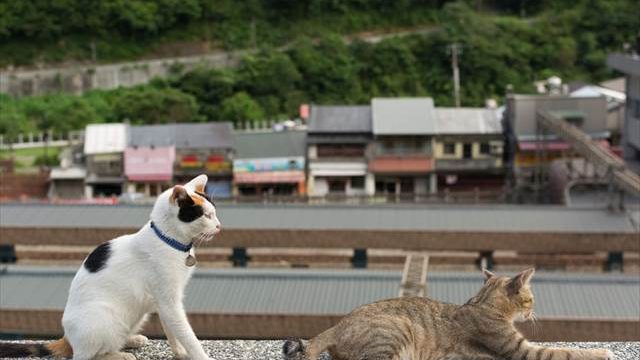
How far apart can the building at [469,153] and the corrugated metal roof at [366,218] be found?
421 inches

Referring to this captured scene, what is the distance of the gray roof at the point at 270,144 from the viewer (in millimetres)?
25828

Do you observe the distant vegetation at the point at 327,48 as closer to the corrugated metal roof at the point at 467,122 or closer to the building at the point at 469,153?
the corrugated metal roof at the point at 467,122

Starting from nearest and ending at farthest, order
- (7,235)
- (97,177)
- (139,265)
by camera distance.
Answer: (139,265)
(7,235)
(97,177)

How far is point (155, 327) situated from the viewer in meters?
9.94

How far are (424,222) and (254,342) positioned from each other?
979 centimetres

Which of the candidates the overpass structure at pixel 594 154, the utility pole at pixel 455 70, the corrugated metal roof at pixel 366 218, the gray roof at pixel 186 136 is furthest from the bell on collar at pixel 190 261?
the utility pole at pixel 455 70

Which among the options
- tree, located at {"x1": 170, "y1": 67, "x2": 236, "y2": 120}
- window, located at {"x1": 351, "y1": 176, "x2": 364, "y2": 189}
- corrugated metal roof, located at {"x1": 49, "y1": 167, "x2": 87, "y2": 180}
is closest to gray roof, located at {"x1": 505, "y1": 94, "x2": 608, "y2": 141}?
window, located at {"x1": 351, "y1": 176, "x2": 364, "y2": 189}

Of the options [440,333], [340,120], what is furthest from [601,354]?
[340,120]

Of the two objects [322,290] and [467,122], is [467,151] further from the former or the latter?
[322,290]

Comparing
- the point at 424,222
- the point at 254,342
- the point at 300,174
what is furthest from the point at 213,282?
the point at 300,174

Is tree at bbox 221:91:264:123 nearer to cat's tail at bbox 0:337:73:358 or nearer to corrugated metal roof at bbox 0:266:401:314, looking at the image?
corrugated metal roof at bbox 0:266:401:314

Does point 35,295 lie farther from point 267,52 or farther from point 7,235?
point 267,52

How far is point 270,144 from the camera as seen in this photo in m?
26.3

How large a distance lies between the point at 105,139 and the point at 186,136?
2.34m
